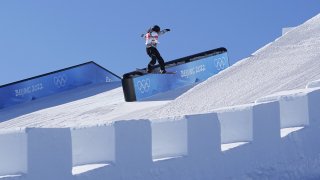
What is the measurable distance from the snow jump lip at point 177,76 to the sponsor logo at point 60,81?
518cm

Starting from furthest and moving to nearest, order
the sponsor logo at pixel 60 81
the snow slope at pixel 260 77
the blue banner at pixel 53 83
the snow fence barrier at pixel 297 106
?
the sponsor logo at pixel 60 81 → the blue banner at pixel 53 83 → the snow slope at pixel 260 77 → the snow fence barrier at pixel 297 106

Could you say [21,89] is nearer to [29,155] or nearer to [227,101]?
[227,101]

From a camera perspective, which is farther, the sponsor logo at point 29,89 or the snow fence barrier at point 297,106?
the sponsor logo at point 29,89

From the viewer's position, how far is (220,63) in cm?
2164

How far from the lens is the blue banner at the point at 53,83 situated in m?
23.1

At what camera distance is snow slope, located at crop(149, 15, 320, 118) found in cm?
1473

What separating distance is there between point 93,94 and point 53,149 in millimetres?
17341

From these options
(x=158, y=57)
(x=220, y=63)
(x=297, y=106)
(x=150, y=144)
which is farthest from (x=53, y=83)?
(x=150, y=144)

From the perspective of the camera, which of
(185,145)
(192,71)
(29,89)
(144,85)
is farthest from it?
(29,89)

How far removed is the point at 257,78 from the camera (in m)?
16.7

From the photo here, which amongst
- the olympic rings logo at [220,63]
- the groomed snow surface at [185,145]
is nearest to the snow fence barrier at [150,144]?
the groomed snow surface at [185,145]

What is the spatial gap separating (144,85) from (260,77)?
12.0 ft

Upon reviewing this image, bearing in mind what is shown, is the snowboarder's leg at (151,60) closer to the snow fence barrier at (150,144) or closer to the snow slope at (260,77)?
the snow slope at (260,77)

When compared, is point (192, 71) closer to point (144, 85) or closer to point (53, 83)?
point (144, 85)
